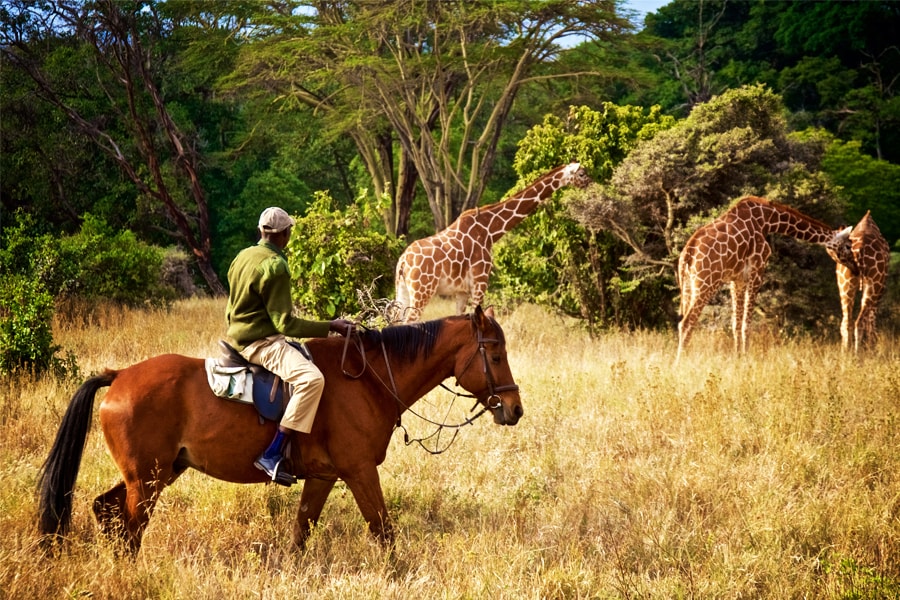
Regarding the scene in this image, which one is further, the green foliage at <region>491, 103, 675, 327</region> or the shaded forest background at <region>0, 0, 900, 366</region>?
the green foliage at <region>491, 103, 675, 327</region>

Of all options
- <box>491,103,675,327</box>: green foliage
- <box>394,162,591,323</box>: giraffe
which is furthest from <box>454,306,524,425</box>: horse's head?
<box>491,103,675,327</box>: green foliage

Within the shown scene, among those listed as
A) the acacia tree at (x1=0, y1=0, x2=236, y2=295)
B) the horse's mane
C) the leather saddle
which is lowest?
the leather saddle

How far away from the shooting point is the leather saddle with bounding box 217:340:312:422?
475cm

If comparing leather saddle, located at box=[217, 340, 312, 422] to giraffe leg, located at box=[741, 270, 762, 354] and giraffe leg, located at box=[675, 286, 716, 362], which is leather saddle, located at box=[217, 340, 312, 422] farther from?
giraffe leg, located at box=[741, 270, 762, 354]

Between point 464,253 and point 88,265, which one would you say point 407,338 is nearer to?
point 464,253

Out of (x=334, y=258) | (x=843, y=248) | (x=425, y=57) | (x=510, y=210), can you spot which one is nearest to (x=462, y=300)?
(x=510, y=210)

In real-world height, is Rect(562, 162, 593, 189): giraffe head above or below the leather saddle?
above

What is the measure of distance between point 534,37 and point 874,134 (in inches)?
630

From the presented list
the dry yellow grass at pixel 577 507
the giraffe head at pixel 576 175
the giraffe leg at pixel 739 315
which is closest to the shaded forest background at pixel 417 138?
the giraffe head at pixel 576 175

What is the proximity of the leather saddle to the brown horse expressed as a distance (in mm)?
85

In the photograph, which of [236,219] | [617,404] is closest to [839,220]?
[617,404]

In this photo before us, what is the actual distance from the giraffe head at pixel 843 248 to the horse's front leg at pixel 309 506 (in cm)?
861

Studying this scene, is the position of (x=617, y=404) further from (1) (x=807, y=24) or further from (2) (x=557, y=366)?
(1) (x=807, y=24)

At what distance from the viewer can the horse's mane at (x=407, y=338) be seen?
5.09 metres
